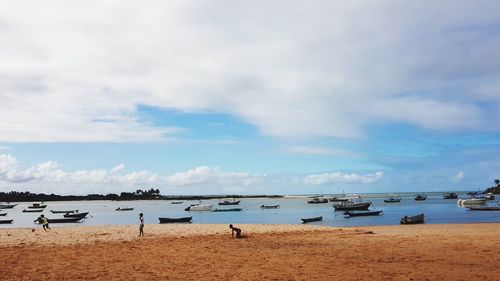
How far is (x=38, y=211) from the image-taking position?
13662 cm

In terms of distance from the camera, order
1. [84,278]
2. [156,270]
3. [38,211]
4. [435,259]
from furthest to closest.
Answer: [38,211], [435,259], [156,270], [84,278]

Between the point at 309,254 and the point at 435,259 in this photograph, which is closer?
the point at 435,259

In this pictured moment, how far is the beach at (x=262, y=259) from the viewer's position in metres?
17.4

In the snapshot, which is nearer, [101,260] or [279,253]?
[101,260]

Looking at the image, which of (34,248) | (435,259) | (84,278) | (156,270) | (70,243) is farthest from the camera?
(70,243)

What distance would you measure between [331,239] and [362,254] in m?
7.56

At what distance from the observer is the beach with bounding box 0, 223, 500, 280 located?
57.2ft

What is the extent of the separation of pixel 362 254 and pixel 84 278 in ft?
45.2

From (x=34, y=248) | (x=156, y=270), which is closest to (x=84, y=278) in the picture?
(x=156, y=270)

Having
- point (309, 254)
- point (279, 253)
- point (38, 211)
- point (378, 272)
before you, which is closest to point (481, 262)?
point (378, 272)

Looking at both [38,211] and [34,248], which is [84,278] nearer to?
[34,248]

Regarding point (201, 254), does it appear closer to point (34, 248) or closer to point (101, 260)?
point (101, 260)

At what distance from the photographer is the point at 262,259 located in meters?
21.8

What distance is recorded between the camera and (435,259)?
67.4 feet
